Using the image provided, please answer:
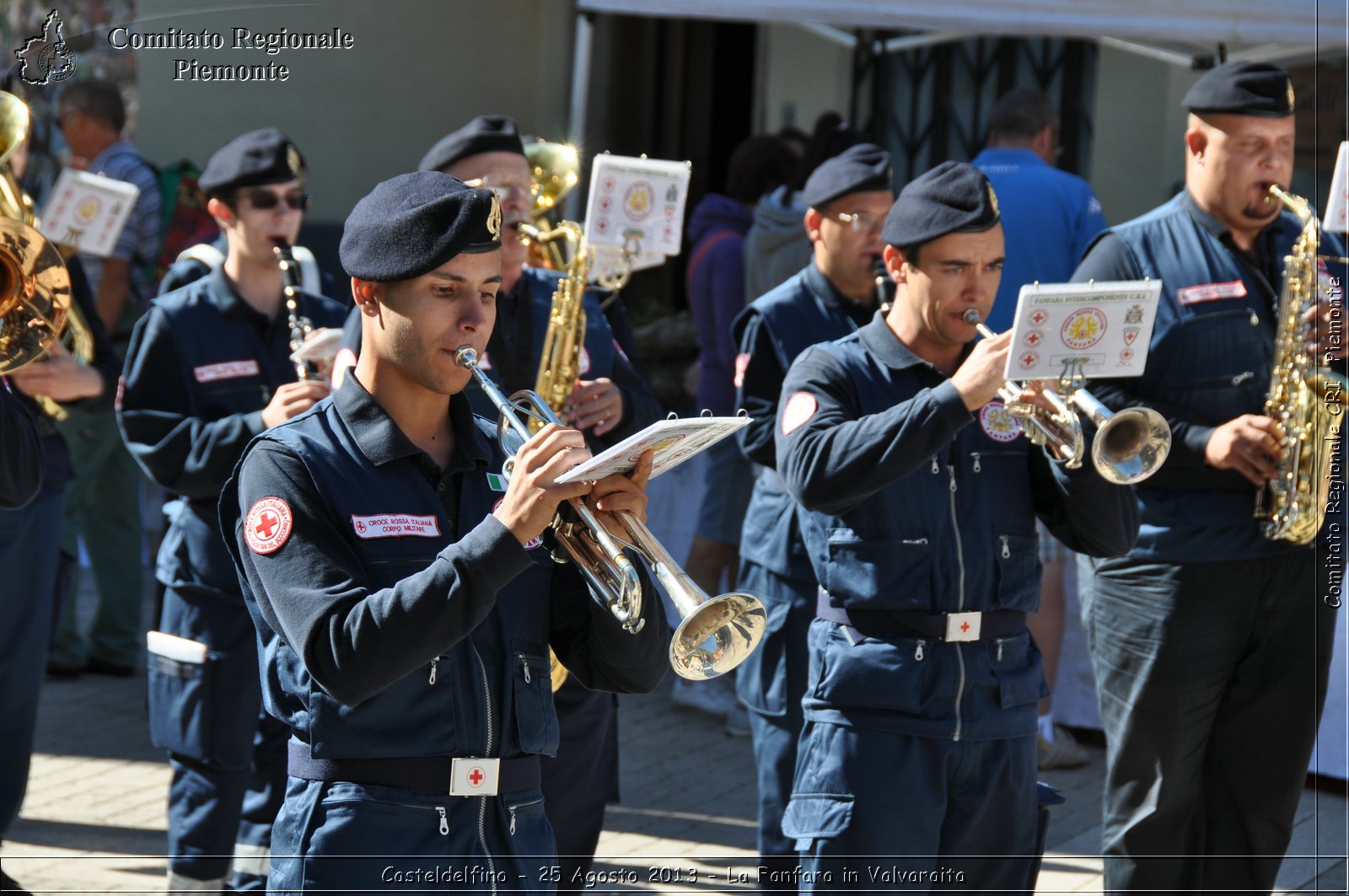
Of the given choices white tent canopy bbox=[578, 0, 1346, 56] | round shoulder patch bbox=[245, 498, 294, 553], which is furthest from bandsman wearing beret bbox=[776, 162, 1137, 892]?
white tent canopy bbox=[578, 0, 1346, 56]

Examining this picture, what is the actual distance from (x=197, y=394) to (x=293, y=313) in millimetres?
366

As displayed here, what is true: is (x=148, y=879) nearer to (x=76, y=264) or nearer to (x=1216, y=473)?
(x=76, y=264)

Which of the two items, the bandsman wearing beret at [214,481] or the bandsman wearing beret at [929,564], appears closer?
the bandsman wearing beret at [929,564]

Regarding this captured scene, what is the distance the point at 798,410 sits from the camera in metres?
3.72

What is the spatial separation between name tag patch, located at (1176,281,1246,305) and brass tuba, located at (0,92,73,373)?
2833mm

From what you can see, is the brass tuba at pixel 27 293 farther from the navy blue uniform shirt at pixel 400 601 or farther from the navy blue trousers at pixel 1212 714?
the navy blue trousers at pixel 1212 714

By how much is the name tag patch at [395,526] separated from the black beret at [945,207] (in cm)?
147

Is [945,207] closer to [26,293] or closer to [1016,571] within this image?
[1016,571]

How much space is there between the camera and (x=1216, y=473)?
14.2 ft

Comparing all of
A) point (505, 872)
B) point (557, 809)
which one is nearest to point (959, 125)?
point (557, 809)

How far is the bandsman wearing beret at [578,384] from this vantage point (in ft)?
14.4

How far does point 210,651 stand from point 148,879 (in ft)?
3.28

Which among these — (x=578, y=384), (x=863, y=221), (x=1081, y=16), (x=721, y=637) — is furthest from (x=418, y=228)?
(x=1081, y=16)

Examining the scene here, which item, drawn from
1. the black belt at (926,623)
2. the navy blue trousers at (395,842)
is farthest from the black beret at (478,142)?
the navy blue trousers at (395,842)
